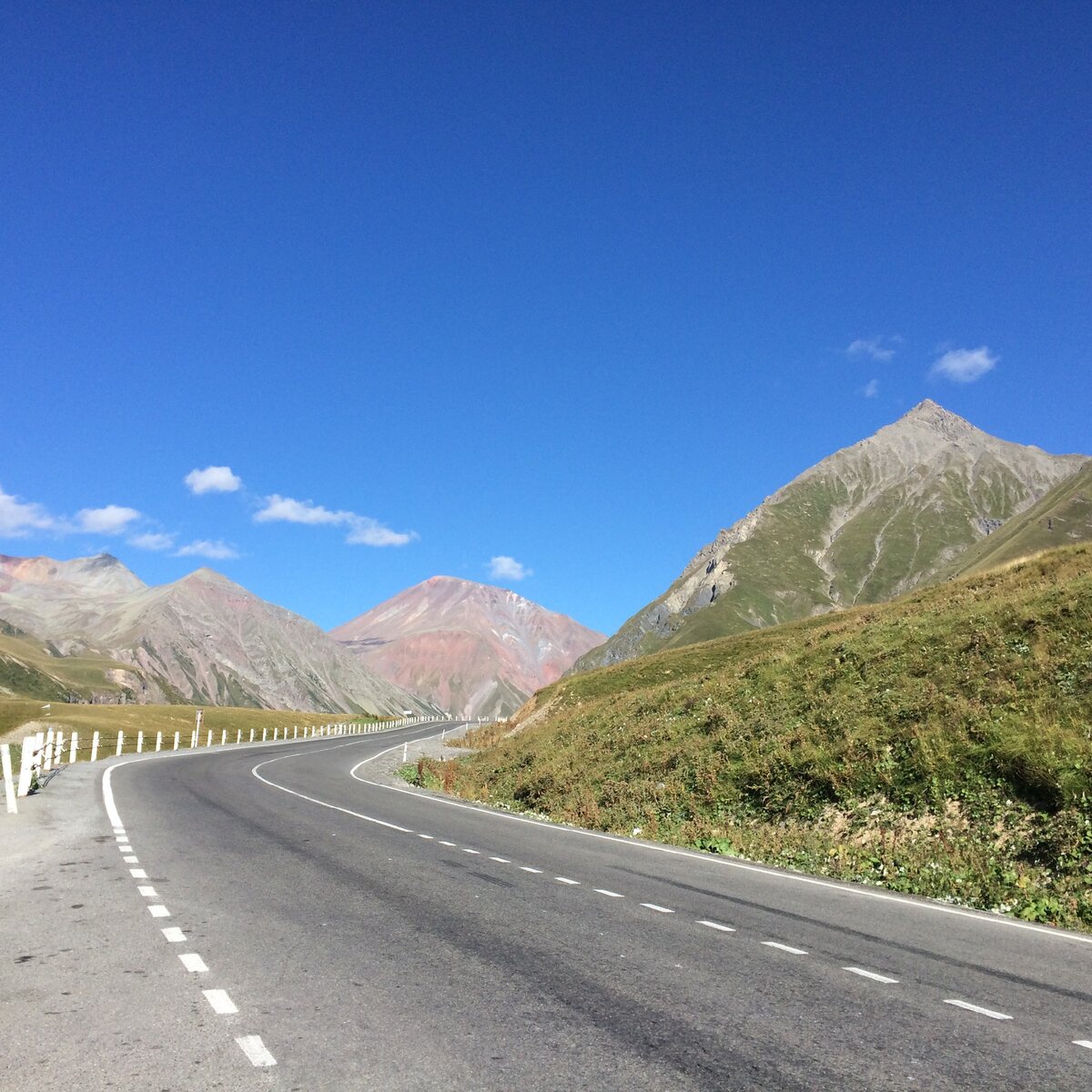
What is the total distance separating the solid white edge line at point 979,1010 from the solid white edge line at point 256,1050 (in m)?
4.66

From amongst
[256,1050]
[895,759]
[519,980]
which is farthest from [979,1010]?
[895,759]

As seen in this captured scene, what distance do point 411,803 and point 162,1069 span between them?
19.1m

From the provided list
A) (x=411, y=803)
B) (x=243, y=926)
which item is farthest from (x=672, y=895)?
(x=411, y=803)

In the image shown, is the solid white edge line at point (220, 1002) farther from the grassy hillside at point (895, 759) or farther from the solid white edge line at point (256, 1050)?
the grassy hillside at point (895, 759)

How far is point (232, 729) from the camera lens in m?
83.7

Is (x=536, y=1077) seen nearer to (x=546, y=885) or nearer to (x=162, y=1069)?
(x=162, y=1069)

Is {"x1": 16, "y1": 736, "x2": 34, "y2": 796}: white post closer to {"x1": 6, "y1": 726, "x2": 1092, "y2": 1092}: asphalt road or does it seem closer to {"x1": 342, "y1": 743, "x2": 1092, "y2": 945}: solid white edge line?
{"x1": 6, "y1": 726, "x2": 1092, "y2": 1092}: asphalt road

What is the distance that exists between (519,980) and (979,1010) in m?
3.25

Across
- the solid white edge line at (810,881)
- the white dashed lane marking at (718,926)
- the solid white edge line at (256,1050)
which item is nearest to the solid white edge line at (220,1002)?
the solid white edge line at (256,1050)

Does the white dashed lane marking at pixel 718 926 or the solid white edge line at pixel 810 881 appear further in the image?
the solid white edge line at pixel 810 881

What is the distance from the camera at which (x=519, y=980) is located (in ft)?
21.4

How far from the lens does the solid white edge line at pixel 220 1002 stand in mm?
5668

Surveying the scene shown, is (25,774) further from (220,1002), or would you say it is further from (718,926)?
(718,926)

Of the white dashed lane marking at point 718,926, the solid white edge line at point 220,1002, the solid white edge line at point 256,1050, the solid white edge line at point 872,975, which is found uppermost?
the solid white edge line at point 256,1050
